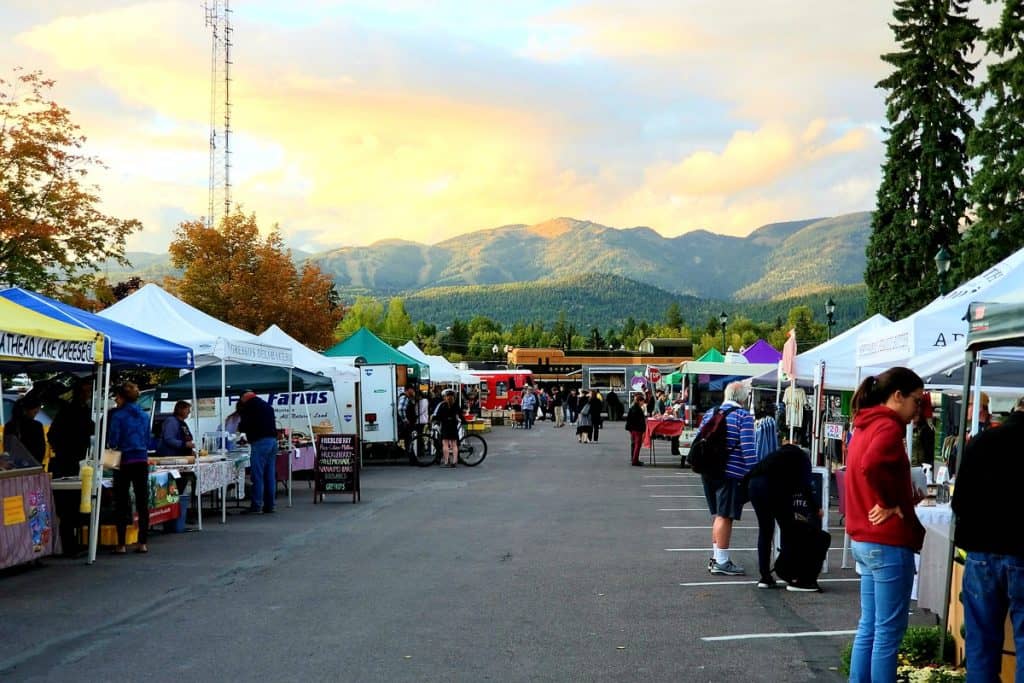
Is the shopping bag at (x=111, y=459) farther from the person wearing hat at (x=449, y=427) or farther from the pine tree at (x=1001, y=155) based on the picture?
the pine tree at (x=1001, y=155)

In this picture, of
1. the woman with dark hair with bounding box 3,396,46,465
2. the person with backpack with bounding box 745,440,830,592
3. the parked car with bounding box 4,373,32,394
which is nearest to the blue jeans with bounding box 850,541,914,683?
the person with backpack with bounding box 745,440,830,592

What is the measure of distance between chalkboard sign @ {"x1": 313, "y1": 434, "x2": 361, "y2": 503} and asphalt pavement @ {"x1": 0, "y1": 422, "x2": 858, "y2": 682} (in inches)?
83.3

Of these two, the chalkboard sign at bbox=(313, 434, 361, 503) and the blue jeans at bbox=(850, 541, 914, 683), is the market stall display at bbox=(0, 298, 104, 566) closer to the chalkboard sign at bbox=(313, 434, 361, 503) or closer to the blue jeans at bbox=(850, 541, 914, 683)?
the chalkboard sign at bbox=(313, 434, 361, 503)

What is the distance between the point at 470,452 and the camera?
28.4 meters

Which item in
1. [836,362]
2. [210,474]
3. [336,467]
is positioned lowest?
[336,467]

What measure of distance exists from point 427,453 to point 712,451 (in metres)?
20.7

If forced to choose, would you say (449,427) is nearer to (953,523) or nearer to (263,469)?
(263,469)

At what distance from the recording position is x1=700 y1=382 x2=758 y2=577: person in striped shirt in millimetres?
11164

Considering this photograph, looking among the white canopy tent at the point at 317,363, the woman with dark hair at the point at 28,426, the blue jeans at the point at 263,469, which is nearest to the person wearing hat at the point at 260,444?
the blue jeans at the point at 263,469

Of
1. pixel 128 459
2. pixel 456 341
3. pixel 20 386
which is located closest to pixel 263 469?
pixel 128 459

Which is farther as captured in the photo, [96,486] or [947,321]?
[96,486]

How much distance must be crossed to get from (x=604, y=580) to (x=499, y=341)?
17089 cm

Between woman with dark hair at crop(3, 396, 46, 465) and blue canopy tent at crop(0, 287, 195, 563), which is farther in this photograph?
woman with dark hair at crop(3, 396, 46, 465)

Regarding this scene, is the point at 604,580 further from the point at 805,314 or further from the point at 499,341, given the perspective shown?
the point at 499,341
